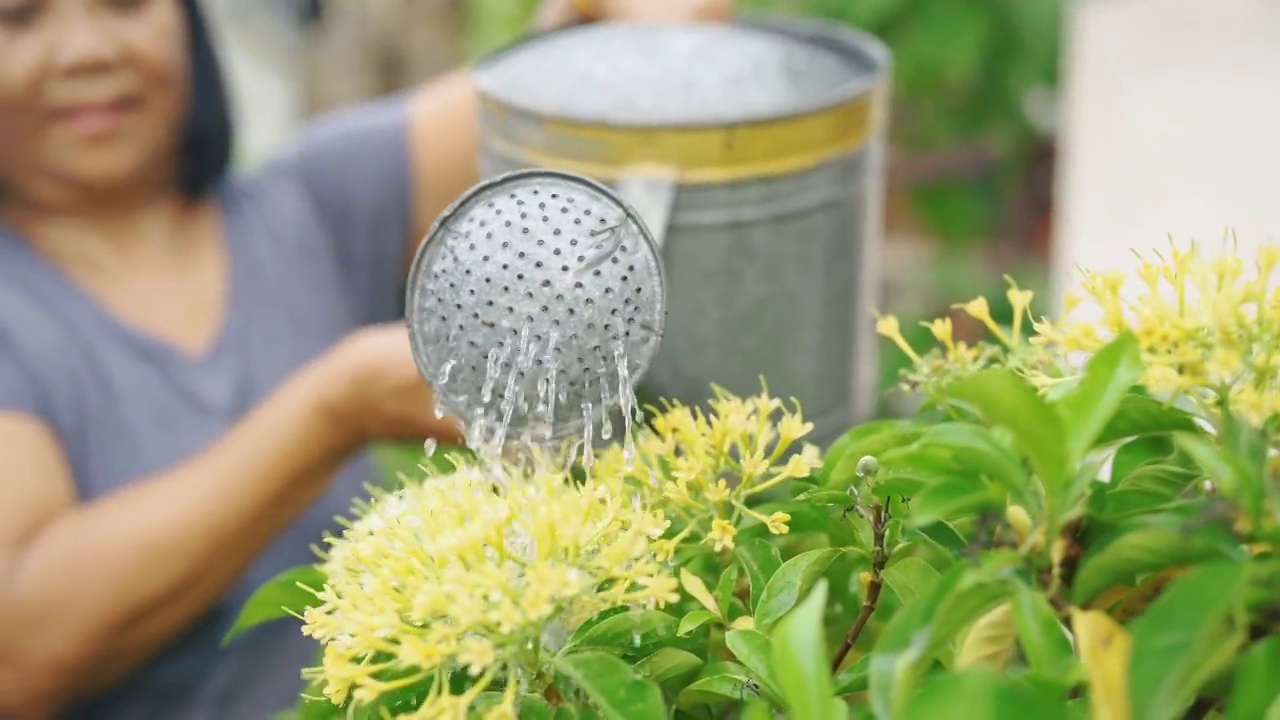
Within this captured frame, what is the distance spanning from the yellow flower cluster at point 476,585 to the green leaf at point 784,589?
3 centimetres

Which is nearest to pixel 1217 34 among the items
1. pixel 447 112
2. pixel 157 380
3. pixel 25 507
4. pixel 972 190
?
pixel 972 190

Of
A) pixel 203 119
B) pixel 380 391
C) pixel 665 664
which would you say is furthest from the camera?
pixel 203 119

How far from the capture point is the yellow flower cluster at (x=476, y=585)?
1.08 ft

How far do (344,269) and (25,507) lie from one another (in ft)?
1.27

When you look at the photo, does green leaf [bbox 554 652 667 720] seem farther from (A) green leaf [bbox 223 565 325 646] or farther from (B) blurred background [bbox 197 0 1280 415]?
(B) blurred background [bbox 197 0 1280 415]

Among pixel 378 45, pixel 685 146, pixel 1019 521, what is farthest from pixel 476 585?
pixel 378 45

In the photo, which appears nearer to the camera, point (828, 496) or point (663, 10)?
point (828, 496)

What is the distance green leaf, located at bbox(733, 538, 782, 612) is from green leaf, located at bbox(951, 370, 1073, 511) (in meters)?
0.11

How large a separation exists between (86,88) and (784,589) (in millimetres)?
761

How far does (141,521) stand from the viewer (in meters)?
0.86

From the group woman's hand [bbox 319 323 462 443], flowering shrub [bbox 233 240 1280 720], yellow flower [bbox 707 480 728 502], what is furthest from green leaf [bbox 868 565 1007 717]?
woman's hand [bbox 319 323 462 443]

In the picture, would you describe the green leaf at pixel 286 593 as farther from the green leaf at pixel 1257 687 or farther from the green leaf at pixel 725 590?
the green leaf at pixel 1257 687

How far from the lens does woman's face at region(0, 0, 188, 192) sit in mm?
888

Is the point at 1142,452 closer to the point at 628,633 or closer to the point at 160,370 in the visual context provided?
the point at 628,633
